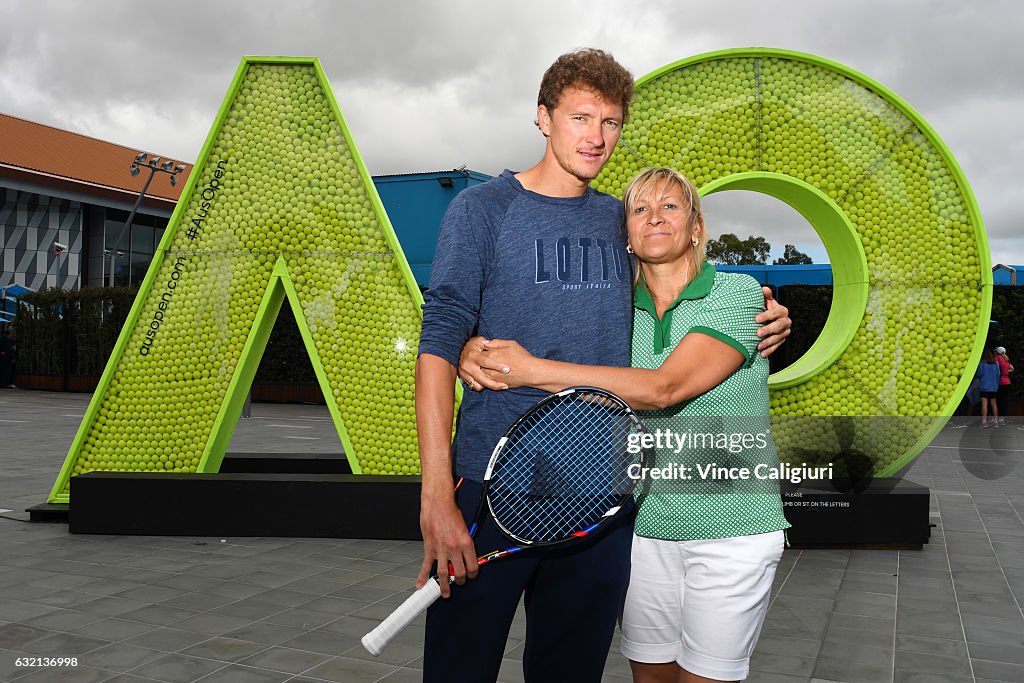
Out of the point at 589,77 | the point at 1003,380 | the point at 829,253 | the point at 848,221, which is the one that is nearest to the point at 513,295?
the point at 589,77

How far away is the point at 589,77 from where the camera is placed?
215 cm

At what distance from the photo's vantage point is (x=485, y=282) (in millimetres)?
2121

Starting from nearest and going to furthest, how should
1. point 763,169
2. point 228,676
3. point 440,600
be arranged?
1. point 440,600
2. point 228,676
3. point 763,169

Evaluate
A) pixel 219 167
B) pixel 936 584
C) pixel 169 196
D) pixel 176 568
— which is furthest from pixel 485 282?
pixel 169 196

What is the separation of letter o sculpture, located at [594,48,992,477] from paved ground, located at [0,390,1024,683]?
3.83 ft

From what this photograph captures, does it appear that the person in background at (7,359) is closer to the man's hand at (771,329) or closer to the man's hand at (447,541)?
the man's hand at (447,541)

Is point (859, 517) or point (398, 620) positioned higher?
point (398, 620)

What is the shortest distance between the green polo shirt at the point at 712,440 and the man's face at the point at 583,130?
0.40m

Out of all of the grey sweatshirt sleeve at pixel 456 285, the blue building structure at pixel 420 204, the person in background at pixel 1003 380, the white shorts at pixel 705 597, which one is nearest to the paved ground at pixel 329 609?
the white shorts at pixel 705 597

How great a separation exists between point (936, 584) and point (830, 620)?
1295 millimetres

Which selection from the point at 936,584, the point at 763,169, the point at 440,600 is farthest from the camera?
the point at 763,169

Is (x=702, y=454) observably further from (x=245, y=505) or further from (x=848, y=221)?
(x=245, y=505)

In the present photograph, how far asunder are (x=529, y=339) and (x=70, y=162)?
138 feet

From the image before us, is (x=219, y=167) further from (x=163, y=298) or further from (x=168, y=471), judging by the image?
(x=168, y=471)
